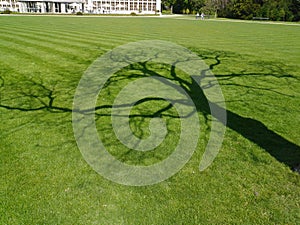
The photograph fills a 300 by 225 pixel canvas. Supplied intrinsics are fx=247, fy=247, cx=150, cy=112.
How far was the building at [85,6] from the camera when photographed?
2835 inches

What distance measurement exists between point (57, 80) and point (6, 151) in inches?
185

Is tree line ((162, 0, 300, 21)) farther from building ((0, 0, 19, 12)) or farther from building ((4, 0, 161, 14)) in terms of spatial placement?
building ((0, 0, 19, 12))

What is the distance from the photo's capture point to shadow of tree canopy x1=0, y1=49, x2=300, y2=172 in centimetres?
514

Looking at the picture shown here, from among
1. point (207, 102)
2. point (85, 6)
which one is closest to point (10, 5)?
point (85, 6)

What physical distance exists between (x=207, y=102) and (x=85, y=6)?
8773cm

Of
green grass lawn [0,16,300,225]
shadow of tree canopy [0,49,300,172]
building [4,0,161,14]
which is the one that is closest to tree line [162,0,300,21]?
building [4,0,161,14]

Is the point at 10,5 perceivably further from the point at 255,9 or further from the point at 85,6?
the point at 255,9

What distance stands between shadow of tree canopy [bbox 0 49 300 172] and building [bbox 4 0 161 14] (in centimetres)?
7380

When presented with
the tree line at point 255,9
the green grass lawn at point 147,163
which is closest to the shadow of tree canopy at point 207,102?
the green grass lawn at point 147,163

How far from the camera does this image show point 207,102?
7316 mm

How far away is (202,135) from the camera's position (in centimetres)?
553

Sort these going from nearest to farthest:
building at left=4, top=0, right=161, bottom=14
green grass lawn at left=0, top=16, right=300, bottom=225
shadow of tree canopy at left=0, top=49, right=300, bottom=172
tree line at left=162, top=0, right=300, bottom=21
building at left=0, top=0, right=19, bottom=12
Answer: green grass lawn at left=0, top=16, right=300, bottom=225 → shadow of tree canopy at left=0, top=49, right=300, bottom=172 → tree line at left=162, top=0, right=300, bottom=21 → building at left=4, top=0, right=161, bottom=14 → building at left=0, top=0, right=19, bottom=12

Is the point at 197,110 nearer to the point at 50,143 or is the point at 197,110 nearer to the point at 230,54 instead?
the point at 50,143

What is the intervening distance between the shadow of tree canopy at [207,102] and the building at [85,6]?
242ft
